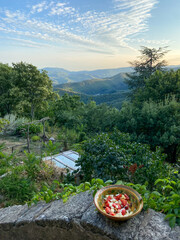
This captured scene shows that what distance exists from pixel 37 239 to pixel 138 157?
196cm

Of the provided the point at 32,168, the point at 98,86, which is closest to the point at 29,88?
the point at 32,168

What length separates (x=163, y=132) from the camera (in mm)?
6688

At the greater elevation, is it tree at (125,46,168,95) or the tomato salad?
tree at (125,46,168,95)

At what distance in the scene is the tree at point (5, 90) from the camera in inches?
517

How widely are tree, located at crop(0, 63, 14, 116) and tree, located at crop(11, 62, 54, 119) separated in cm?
73

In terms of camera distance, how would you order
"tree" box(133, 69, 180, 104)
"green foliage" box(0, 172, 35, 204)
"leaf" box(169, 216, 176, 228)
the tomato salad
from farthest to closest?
1. "tree" box(133, 69, 180, 104)
2. "green foliage" box(0, 172, 35, 204)
3. the tomato salad
4. "leaf" box(169, 216, 176, 228)

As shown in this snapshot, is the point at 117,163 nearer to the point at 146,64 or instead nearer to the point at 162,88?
the point at 162,88

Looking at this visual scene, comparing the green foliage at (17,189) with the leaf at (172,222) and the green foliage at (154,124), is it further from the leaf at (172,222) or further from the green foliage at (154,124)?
the green foliage at (154,124)

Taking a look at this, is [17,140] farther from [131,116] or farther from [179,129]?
[179,129]

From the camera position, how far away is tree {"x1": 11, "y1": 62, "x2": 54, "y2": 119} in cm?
1232

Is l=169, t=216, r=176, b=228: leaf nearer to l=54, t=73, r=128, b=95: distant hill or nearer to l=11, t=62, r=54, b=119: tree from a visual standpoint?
l=11, t=62, r=54, b=119: tree

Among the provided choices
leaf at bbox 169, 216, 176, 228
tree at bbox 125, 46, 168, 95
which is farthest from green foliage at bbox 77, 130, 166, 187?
tree at bbox 125, 46, 168, 95

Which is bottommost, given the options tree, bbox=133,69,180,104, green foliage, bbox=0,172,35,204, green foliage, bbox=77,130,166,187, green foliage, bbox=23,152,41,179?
green foliage, bbox=0,172,35,204

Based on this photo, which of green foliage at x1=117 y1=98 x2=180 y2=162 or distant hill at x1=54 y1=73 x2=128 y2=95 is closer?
green foliage at x1=117 y1=98 x2=180 y2=162
